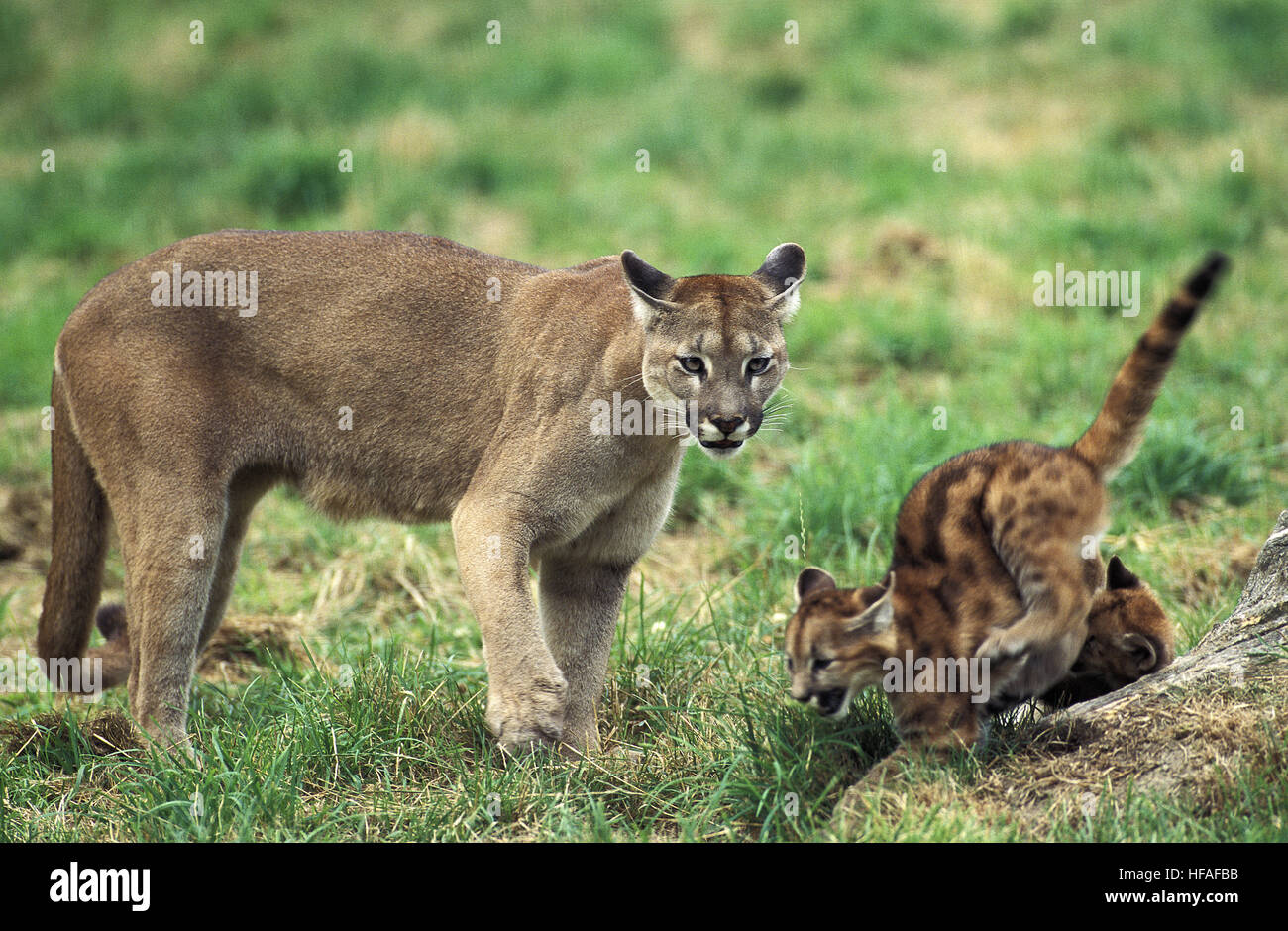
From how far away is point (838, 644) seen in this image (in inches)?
156

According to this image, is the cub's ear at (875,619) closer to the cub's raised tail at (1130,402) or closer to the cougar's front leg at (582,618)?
the cub's raised tail at (1130,402)

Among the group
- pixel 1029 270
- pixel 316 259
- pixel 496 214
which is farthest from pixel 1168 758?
pixel 496 214

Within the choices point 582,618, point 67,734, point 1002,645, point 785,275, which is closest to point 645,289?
point 785,275

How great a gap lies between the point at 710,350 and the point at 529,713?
1334 millimetres

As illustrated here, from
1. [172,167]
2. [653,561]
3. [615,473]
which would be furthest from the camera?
[172,167]

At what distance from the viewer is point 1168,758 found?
12.9 feet

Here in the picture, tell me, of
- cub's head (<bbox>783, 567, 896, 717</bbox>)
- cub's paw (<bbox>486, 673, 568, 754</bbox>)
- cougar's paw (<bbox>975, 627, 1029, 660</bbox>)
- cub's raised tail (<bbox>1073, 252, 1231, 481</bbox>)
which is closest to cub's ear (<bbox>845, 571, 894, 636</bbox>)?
cub's head (<bbox>783, 567, 896, 717</bbox>)

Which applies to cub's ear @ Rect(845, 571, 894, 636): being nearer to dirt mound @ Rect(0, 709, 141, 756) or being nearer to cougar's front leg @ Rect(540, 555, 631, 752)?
cougar's front leg @ Rect(540, 555, 631, 752)

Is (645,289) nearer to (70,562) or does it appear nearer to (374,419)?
(374,419)

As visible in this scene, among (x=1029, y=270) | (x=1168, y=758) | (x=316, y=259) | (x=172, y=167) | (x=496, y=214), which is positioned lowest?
(x=1168, y=758)

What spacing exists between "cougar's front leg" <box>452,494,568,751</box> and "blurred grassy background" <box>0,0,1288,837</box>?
348mm

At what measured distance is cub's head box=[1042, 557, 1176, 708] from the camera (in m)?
4.43
